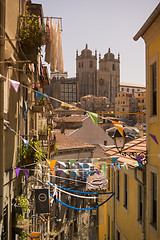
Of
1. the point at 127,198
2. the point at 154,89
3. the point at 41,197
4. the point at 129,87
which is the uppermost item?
the point at 129,87

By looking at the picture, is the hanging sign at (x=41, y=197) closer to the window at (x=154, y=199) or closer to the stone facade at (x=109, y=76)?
the window at (x=154, y=199)

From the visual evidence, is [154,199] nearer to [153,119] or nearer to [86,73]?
[153,119]

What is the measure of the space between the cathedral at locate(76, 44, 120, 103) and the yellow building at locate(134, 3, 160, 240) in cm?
12829

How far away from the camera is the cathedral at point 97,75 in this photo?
140750 millimetres

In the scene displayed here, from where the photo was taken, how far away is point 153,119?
370 inches

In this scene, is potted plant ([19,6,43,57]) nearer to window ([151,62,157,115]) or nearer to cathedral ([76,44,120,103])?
window ([151,62,157,115])

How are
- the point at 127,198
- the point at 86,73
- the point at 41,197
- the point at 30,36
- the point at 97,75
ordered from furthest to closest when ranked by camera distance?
the point at 97,75, the point at 86,73, the point at 127,198, the point at 41,197, the point at 30,36

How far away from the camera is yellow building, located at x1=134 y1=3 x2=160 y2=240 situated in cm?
898

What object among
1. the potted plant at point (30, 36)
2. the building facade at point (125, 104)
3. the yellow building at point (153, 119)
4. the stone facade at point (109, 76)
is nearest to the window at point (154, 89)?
the yellow building at point (153, 119)

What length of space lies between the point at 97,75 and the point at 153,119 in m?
138

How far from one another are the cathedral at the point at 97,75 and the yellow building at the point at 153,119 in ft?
421

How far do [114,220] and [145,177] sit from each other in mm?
4947

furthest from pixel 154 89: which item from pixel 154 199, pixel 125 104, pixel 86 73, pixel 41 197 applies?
pixel 86 73

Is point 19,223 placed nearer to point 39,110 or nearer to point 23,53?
point 23,53
